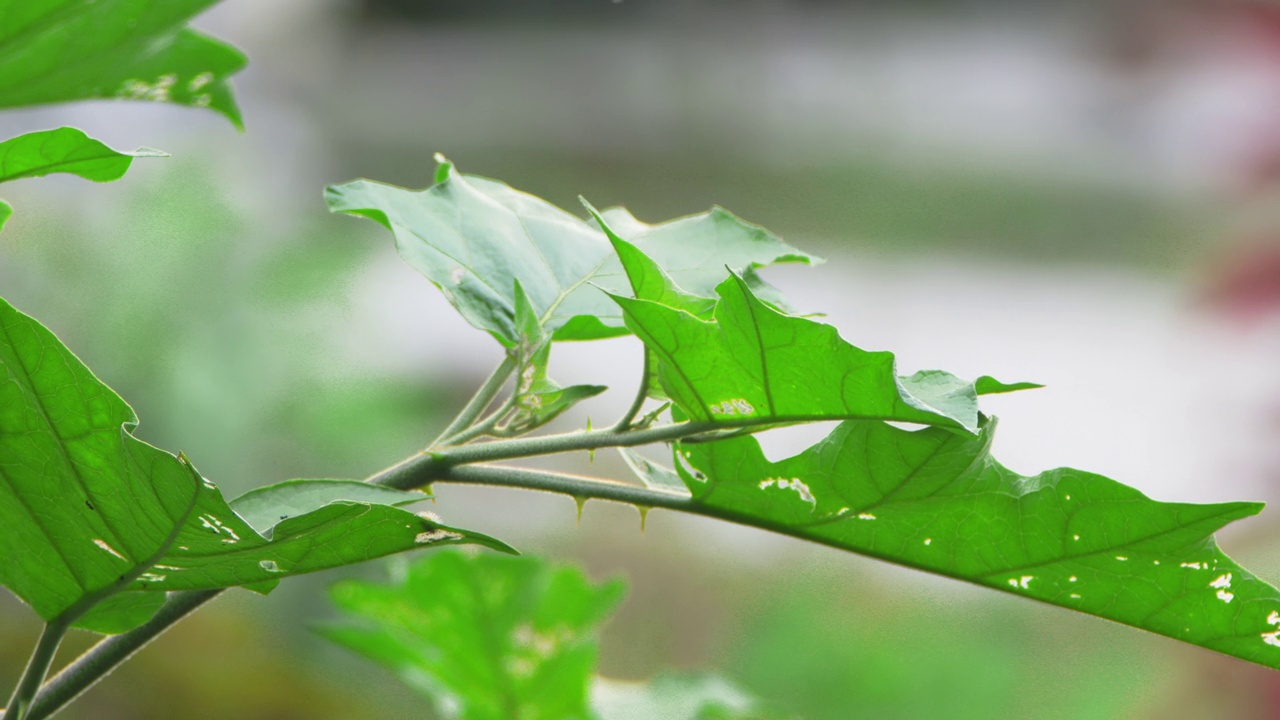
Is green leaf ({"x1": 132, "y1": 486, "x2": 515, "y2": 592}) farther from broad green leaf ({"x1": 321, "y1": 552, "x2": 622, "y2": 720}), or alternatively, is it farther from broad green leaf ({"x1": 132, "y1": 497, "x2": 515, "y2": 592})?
broad green leaf ({"x1": 321, "y1": 552, "x2": 622, "y2": 720})

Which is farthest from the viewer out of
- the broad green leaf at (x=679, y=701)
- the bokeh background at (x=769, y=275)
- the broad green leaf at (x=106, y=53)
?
the bokeh background at (x=769, y=275)

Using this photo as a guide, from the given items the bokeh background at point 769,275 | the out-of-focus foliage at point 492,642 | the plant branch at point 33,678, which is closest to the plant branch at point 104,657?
the plant branch at point 33,678

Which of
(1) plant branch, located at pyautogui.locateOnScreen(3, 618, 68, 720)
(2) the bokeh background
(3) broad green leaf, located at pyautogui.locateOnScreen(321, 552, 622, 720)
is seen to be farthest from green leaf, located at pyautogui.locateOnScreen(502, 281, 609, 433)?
(2) the bokeh background

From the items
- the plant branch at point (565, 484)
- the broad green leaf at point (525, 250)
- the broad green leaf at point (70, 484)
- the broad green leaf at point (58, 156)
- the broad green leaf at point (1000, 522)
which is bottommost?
the broad green leaf at point (70, 484)

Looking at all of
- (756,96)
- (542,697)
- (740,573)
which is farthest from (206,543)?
(756,96)

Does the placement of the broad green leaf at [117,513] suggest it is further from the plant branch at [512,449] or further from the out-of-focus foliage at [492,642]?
the out-of-focus foliage at [492,642]

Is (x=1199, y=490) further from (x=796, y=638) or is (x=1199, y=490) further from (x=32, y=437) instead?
(x=32, y=437)

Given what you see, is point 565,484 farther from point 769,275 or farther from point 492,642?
point 769,275
